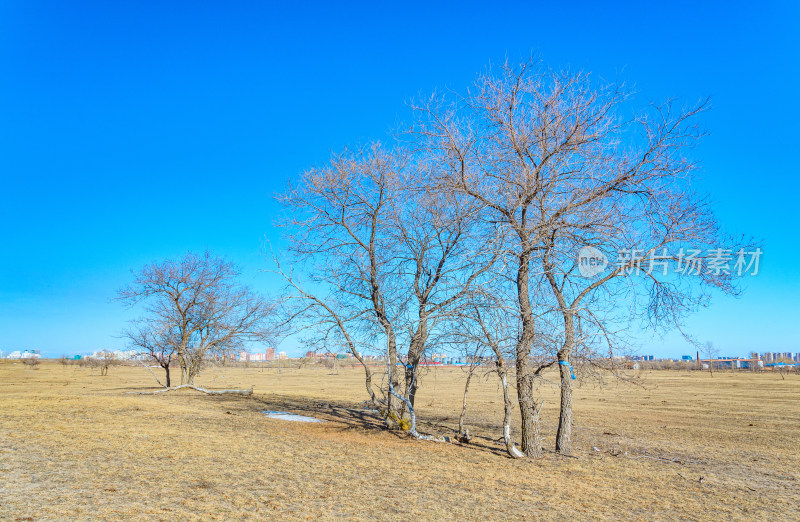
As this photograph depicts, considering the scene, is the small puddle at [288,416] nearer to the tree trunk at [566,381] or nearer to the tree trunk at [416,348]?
the tree trunk at [416,348]

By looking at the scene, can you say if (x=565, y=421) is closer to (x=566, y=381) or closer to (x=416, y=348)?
(x=566, y=381)

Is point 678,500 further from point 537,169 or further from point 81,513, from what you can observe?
point 81,513

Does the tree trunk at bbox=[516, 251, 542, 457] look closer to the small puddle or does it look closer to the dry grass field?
the dry grass field

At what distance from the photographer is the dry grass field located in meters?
6.70

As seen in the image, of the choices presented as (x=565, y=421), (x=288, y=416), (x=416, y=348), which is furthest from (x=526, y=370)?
(x=288, y=416)

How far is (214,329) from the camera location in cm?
2642

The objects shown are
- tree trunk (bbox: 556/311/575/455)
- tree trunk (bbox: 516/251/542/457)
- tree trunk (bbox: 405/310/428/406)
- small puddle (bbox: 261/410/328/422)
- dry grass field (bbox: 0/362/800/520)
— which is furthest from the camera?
small puddle (bbox: 261/410/328/422)

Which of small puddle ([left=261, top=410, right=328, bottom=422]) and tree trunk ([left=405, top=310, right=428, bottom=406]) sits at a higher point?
tree trunk ([left=405, top=310, right=428, bottom=406])

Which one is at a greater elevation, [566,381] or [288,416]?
[566,381]

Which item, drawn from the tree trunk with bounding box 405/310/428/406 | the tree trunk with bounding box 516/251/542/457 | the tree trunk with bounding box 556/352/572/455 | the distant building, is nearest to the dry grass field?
the tree trunk with bounding box 556/352/572/455

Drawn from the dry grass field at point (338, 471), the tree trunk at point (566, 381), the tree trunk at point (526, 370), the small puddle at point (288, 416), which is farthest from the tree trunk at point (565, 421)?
the small puddle at point (288, 416)

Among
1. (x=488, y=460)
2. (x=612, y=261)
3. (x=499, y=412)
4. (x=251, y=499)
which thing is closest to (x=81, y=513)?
(x=251, y=499)

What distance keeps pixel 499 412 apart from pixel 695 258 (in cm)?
1390

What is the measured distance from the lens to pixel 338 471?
9055 millimetres
